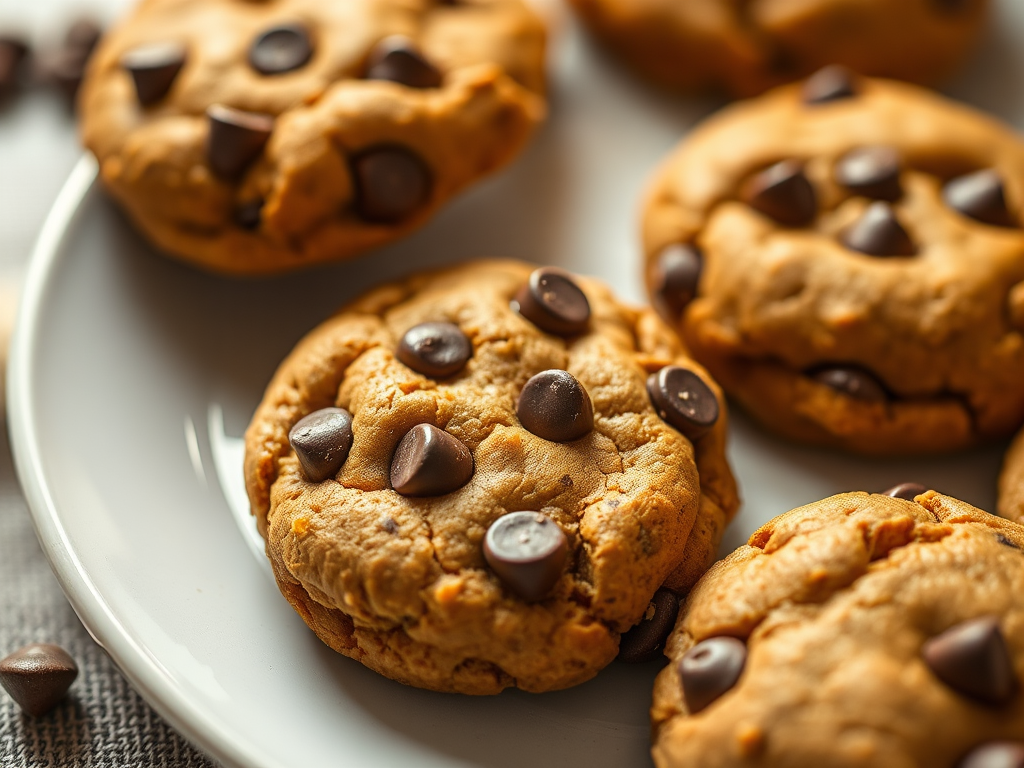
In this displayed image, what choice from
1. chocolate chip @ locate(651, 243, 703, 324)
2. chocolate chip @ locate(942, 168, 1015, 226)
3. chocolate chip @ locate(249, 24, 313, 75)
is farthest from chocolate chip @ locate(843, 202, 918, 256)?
chocolate chip @ locate(249, 24, 313, 75)

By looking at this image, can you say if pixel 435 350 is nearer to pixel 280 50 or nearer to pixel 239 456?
pixel 239 456

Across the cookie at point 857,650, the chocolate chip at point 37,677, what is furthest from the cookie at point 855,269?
the chocolate chip at point 37,677

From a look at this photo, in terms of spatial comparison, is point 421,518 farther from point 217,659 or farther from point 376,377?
point 217,659

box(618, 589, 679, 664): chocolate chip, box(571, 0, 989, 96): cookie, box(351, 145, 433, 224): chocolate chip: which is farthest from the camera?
box(571, 0, 989, 96): cookie

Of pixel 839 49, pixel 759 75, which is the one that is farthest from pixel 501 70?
pixel 839 49

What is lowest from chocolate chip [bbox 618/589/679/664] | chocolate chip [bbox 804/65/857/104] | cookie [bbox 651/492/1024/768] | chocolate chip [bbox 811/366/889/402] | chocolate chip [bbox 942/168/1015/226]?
chocolate chip [bbox 618/589/679/664]

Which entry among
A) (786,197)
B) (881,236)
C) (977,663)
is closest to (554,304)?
(786,197)

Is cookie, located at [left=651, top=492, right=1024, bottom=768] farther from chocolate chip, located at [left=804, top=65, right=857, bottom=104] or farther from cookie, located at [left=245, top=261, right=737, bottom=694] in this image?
chocolate chip, located at [left=804, top=65, right=857, bottom=104]
